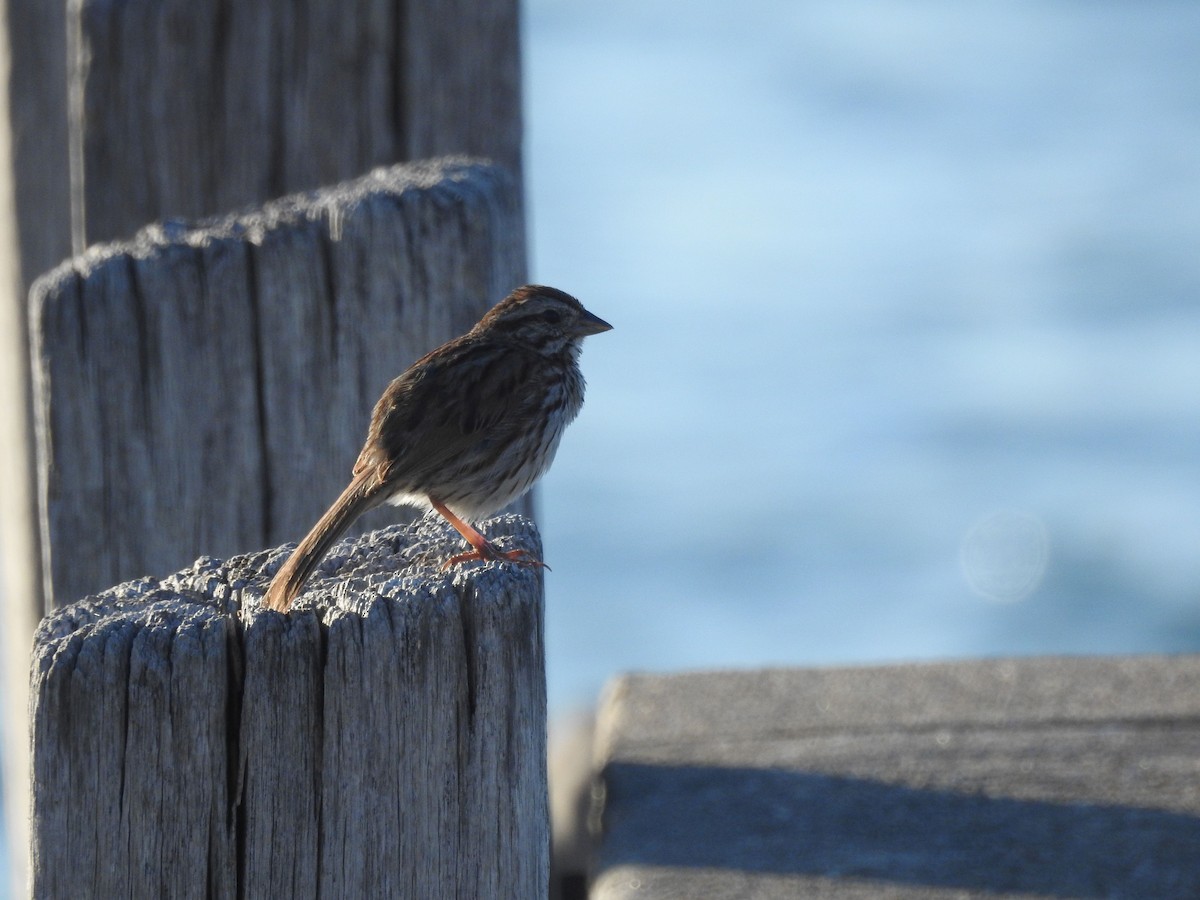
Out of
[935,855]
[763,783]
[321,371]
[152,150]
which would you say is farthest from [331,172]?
[935,855]

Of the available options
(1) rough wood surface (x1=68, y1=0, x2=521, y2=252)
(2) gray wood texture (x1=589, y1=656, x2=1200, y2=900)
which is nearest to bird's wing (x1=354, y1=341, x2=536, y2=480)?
(1) rough wood surface (x1=68, y1=0, x2=521, y2=252)

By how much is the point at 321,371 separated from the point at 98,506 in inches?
23.1

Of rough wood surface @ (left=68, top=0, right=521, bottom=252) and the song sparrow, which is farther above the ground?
rough wood surface @ (left=68, top=0, right=521, bottom=252)

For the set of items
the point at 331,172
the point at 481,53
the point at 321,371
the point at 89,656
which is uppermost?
the point at 481,53

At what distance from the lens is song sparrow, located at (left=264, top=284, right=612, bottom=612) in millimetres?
4023

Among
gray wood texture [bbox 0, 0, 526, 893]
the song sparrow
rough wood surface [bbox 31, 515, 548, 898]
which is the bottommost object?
rough wood surface [bbox 31, 515, 548, 898]

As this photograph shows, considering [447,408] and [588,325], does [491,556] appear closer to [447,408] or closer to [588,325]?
[447,408]

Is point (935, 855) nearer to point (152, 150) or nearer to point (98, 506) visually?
point (98, 506)

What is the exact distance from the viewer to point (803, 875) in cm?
422

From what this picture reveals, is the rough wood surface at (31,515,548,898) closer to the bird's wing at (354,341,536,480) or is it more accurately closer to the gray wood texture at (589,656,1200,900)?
the bird's wing at (354,341,536,480)

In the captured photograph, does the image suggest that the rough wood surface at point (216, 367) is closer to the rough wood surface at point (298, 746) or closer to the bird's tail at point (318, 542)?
the bird's tail at point (318, 542)

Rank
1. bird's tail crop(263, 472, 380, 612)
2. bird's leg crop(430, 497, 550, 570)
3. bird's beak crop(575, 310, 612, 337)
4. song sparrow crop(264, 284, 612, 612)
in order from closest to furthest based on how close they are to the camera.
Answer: bird's tail crop(263, 472, 380, 612)
bird's leg crop(430, 497, 550, 570)
song sparrow crop(264, 284, 612, 612)
bird's beak crop(575, 310, 612, 337)

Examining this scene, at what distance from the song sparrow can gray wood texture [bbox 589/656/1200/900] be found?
37.0 inches

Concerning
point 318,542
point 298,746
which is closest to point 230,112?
point 318,542
